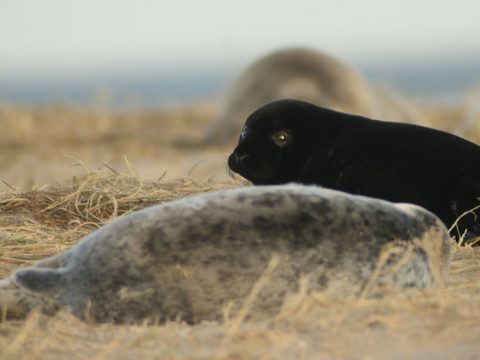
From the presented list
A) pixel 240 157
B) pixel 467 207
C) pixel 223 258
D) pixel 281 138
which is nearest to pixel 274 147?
pixel 281 138

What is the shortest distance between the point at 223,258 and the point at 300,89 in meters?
7.59

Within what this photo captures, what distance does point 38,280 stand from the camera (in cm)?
305

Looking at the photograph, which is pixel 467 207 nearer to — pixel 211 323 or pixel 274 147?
pixel 274 147

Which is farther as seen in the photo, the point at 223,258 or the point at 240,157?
the point at 240,157

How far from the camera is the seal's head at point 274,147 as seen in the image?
4.67 meters

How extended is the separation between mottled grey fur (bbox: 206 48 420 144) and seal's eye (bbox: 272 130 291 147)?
17.3 feet

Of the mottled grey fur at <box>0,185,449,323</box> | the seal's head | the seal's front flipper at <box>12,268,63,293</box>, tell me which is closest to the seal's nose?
the seal's head

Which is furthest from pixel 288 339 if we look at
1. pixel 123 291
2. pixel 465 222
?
pixel 465 222

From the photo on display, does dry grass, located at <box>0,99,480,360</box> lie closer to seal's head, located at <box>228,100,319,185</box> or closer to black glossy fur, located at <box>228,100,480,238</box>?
black glossy fur, located at <box>228,100,480,238</box>

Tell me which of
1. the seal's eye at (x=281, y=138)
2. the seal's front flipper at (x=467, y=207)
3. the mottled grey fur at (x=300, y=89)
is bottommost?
the mottled grey fur at (x=300, y=89)

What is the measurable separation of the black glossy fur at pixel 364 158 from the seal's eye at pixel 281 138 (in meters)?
0.01

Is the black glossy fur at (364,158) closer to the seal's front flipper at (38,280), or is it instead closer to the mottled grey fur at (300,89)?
the seal's front flipper at (38,280)

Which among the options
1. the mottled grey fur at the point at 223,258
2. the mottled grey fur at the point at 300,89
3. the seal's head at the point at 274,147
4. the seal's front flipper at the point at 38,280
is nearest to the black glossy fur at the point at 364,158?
the seal's head at the point at 274,147

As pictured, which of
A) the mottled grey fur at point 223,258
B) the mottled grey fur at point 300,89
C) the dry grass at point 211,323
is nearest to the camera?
the dry grass at point 211,323
